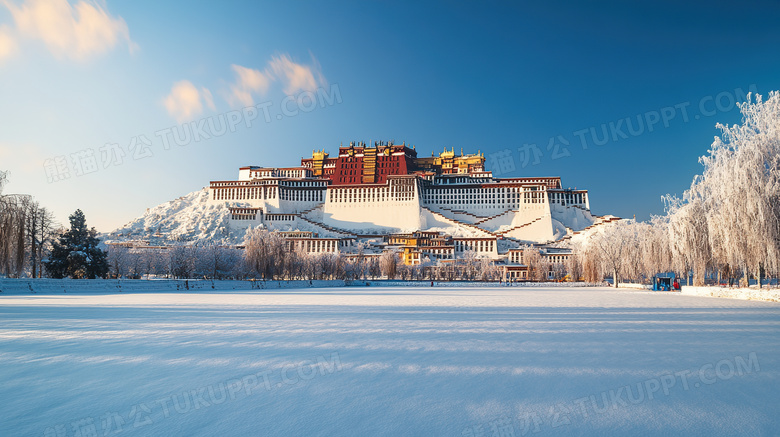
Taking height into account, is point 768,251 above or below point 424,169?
below

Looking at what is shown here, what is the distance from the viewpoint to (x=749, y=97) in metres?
22.8

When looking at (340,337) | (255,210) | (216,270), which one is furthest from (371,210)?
(340,337)

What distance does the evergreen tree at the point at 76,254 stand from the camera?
39.6m

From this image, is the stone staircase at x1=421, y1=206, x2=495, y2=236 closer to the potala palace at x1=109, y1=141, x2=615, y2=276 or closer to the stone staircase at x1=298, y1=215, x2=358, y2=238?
the potala palace at x1=109, y1=141, x2=615, y2=276

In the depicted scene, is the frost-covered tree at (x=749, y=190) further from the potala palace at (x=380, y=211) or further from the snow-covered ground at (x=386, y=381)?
the potala palace at (x=380, y=211)

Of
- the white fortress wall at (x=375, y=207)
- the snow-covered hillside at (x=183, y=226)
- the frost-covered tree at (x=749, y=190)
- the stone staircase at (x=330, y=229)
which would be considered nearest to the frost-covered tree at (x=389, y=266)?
the stone staircase at (x=330, y=229)

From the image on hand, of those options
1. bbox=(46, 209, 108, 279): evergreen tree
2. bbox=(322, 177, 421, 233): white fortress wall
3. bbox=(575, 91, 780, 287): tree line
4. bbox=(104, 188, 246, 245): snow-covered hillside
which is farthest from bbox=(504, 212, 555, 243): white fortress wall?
bbox=(46, 209, 108, 279): evergreen tree

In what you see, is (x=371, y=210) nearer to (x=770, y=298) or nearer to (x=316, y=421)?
(x=770, y=298)

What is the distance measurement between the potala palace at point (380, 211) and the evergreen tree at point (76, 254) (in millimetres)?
54641

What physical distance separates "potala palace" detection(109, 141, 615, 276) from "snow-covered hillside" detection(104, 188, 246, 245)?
24 cm

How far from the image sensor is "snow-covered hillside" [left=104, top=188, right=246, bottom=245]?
100875 mm

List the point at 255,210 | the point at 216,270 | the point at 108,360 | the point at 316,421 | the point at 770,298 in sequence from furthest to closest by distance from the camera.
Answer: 1. the point at 255,210
2. the point at 216,270
3. the point at 770,298
4. the point at 108,360
5. the point at 316,421

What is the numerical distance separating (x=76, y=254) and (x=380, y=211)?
79.1 meters

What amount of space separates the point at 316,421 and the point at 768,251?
2361 cm
